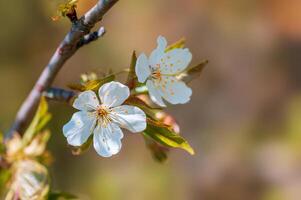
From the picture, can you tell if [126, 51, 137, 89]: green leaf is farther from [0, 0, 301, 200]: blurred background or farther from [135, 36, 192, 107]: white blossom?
[0, 0, 301, 200]: blurred background

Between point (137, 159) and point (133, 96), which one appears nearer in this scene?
point (133, 96)

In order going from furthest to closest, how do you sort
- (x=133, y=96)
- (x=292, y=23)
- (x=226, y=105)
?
(x=292, y=23), (x=226, y=105), (x=133, y=96)

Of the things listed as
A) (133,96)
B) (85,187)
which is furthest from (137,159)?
(133,96)

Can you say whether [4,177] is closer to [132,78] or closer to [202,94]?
[132,78]

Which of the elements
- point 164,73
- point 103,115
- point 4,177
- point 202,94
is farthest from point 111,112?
point 202,94

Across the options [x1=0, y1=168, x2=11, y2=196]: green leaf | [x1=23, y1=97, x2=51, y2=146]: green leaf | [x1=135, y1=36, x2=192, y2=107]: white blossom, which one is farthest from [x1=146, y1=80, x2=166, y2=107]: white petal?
[x1=0, y1=168, x2=11, y2=196]: green leaf

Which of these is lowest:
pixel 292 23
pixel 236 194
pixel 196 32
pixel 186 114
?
pixel 236 194

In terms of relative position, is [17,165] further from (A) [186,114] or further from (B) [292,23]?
(B) [292,23]

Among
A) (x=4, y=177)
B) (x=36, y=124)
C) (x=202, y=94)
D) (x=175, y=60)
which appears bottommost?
(x=4, y=177)
